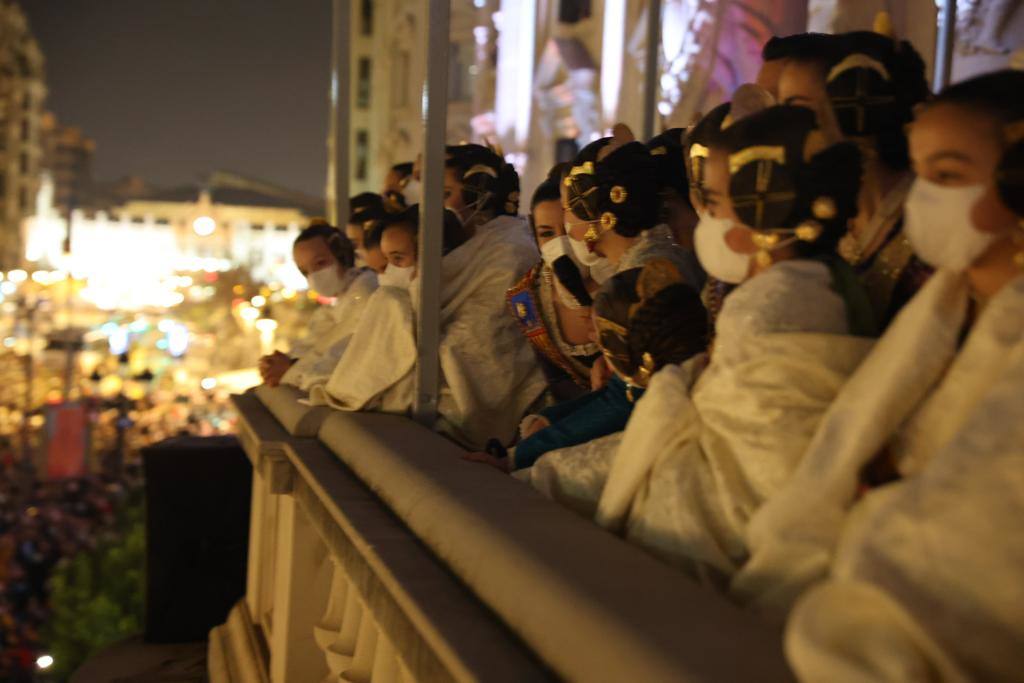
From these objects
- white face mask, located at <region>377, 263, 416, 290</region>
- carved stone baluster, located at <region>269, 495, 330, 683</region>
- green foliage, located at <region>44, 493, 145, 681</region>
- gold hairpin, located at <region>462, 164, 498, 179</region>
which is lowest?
green foliage, located at <region>44, 493, 145, 681</region>

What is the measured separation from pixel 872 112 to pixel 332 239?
10.2ft

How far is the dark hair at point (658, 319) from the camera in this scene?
1.98m

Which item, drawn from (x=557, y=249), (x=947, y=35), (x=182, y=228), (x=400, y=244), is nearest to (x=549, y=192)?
(x=557, y=249)

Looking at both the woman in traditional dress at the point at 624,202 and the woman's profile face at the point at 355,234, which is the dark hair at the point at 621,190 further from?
the woman's profile face at the point at 355,234

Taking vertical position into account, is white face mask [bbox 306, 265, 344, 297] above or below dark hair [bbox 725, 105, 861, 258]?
below

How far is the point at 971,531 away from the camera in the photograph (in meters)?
1.11

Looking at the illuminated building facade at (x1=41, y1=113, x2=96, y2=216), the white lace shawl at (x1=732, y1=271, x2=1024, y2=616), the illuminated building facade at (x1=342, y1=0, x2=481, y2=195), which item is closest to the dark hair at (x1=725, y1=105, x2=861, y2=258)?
the white lace shawl at (x1=732, y1=271, x2=1024, y2=616)

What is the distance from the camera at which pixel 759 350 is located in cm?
164

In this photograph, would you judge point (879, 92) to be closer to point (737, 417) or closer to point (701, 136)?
point (701, 136)

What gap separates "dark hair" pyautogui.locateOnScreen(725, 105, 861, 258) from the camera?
1.68 m

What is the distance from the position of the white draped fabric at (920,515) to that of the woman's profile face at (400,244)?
2.47m

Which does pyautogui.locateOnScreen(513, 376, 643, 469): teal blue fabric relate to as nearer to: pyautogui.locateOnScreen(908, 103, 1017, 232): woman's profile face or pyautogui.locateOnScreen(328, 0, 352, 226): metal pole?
pyautogui.locateOnScreen(908, 103, 1017, 232): woman's profile face

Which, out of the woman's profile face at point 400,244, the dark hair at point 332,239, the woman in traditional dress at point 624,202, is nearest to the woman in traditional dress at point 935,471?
the woman in traditional dress at point 624,202

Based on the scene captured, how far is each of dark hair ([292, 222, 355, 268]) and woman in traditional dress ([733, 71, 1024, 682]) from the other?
11.2 feet
